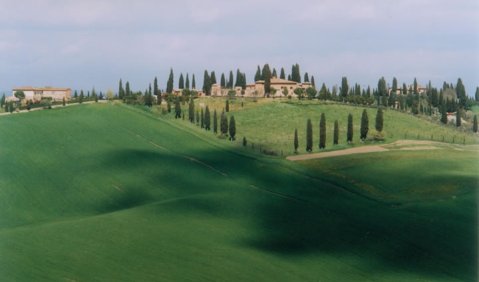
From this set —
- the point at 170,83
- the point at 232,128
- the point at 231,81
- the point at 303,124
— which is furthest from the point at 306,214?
the point at 231,81

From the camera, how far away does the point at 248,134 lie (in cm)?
13038

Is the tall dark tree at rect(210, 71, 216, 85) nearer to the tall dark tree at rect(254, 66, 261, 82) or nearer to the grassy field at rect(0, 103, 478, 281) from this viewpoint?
the tall dark tree at rect(254, 66, 261, 82)

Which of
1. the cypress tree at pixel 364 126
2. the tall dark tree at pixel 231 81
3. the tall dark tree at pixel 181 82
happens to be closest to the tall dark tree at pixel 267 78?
the tall dark tree at pixel 231 81

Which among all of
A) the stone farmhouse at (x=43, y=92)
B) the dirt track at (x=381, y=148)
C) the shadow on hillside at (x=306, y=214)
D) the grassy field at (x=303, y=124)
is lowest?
the shadow on hillside at (x=306, y=214)

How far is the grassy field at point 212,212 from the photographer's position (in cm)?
5050

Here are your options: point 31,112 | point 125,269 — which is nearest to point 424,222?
point 125,269

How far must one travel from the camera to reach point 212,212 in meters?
67.8

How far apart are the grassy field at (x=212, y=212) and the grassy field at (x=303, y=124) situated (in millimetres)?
15023

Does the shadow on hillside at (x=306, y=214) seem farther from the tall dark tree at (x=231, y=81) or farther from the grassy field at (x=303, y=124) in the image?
the tall dark tree at (x=231, y=81)

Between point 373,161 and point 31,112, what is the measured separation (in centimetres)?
6625

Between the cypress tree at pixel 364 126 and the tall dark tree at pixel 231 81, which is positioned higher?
the tall dark tree at pixel 231 81

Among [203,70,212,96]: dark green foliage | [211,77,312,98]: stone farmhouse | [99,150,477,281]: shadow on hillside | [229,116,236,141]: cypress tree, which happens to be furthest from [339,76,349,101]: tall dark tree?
[99,150,477,281]: shadow on hillside

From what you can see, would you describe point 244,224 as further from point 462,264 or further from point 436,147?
point 436,147

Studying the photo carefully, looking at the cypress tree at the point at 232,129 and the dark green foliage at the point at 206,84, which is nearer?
the cypress tree at the point at 232,129
